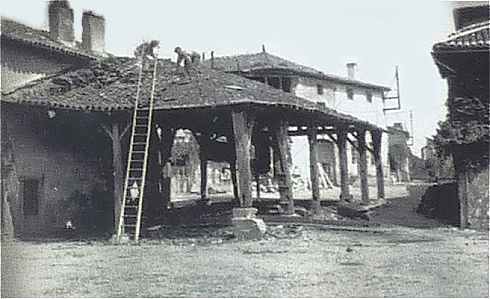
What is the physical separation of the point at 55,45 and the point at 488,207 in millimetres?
13537

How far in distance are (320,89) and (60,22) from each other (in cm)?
2047

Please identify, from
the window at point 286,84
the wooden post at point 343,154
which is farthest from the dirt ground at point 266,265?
the window at point 286,84

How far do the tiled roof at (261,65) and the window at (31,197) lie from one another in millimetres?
16380

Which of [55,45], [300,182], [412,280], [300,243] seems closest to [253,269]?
[412,280]

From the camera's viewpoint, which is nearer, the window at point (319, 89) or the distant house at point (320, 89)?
the distant house at point (320, 89)

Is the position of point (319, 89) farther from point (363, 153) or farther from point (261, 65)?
point (363, 153)

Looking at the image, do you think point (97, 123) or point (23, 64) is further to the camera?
point (23, 64)

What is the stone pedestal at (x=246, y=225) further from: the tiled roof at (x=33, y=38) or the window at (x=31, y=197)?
the tiled roof at (x=33, y=38)

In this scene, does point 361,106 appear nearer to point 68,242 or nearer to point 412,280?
point 68,242

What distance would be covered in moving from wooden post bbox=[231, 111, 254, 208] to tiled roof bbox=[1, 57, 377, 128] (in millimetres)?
501

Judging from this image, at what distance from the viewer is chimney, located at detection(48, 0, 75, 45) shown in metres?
23.1

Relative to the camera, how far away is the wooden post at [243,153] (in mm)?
15664

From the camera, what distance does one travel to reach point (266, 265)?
1105 cm

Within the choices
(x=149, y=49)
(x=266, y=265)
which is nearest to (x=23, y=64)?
(x=149, y=49)
